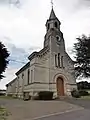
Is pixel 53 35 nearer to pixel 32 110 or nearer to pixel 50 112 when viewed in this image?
pixel 32 110

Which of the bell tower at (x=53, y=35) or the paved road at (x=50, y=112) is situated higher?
the bell tower at (x=53, y=35)

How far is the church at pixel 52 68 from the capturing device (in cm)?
3222

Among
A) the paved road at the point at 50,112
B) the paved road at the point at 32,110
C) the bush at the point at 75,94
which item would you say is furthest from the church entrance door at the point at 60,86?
the paved road at the point at 50,112

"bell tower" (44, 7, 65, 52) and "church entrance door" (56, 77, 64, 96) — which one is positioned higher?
"bell tower" (44, 7, 65, 52)

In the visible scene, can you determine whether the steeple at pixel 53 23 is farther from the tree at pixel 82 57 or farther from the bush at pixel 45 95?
the bush at pixel 45 95

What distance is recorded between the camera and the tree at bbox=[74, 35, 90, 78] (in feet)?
109

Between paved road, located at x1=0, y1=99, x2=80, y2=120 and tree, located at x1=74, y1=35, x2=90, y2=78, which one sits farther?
tree, located at x1=74, y1=35, x2=90, y2=78

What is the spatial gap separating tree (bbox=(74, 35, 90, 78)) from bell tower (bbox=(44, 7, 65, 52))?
3.21 m

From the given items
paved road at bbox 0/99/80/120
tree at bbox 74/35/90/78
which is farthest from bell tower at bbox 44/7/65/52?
paved road at bbox 0/99/80/120

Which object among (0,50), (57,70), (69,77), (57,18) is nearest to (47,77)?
(57,70)

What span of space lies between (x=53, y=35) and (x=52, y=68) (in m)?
6.64

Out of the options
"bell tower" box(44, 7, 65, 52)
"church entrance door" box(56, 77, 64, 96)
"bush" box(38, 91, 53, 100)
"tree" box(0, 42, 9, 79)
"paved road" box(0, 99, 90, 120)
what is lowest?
"paved road" box(0, 99, 90, 120)

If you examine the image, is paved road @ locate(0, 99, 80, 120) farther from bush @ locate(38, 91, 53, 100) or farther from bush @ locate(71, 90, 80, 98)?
bush @ locate(71, 90, 80, 98)

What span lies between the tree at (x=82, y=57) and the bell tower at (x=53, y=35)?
3.21 meters
